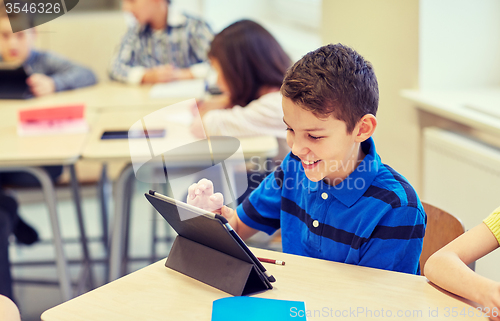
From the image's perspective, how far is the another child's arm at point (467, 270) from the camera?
0.76 meters

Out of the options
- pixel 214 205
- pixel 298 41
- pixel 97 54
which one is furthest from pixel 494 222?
pixel 97 54

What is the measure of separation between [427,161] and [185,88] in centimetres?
124

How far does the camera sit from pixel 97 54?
344cm

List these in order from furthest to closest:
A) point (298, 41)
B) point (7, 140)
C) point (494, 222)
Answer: point (298, 41) < point (7, 140) < point (494, 222)

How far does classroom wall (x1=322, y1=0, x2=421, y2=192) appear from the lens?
79.4 inches

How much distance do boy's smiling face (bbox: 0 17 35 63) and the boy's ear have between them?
2.39 metres

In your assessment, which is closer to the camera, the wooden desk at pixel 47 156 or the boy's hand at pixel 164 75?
the wooden desk at pixel 47 156

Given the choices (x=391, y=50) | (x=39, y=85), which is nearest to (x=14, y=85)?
(x=39, y=85)

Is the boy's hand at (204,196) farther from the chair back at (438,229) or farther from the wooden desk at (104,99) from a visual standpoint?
the wooden desk at (104,99)

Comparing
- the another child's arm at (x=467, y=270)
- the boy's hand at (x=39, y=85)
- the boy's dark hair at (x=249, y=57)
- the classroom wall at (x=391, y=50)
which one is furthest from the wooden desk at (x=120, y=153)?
the another child's arm at (x=467, y=270)

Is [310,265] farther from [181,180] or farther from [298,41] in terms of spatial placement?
[298,41]

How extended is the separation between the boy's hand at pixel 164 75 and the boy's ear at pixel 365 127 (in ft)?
6.54

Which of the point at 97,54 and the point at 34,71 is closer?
the point at 34,71

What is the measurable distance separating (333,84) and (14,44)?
8.18 ft
